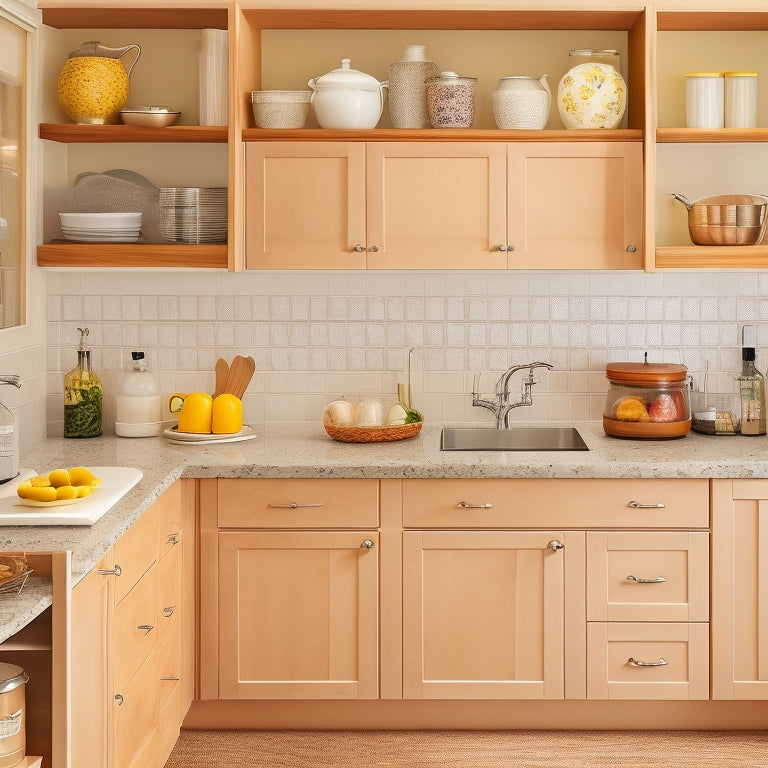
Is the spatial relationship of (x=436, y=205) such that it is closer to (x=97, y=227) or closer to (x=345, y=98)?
(x=345, y=98)

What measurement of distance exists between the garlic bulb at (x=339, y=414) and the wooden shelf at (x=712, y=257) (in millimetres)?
1112

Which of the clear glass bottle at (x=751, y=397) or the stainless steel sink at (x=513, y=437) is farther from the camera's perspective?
the stainless steel sink at (x=513, y=437)

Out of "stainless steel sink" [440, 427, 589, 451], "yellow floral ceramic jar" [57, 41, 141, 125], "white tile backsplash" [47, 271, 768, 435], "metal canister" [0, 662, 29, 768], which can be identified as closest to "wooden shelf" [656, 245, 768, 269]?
"white tile backsplash" [47, 271, 768, 435]

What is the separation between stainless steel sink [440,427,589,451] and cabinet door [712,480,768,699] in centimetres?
68

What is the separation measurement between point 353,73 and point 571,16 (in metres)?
0.74

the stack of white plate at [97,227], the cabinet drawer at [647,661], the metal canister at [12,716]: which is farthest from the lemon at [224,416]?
the metal canister at [12,716]

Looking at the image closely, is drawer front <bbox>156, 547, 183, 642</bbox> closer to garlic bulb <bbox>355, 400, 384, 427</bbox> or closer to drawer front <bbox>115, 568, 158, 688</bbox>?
drawer front <bbox>115, 568, 158, 688</bbox>

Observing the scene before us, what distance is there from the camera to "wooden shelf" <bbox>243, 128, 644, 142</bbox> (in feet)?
11.2

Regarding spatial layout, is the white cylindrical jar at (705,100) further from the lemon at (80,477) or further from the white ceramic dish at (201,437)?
the lemon at (80,477)

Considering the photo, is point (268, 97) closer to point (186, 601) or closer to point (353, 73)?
point (353, 73)

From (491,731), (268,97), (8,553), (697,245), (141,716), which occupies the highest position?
(268,97)

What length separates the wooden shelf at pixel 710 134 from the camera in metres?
3.45

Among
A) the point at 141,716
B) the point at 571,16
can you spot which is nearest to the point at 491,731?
the point at 141,716

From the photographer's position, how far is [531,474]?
3.12 m
